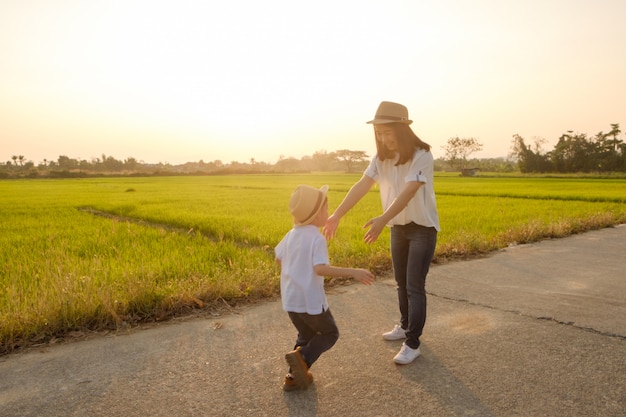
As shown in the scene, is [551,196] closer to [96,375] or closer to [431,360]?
[431,360]

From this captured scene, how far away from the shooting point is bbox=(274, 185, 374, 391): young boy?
2.41 meters

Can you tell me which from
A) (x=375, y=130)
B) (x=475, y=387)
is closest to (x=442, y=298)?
(x=475, y=387)

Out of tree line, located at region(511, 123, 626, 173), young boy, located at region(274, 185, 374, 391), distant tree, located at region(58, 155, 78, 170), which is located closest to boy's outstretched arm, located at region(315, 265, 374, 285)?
young boy, located at region(274, 185, 374, 391)

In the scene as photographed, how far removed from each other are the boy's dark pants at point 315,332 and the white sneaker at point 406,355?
49 cm

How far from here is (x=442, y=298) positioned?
4238 millimetres

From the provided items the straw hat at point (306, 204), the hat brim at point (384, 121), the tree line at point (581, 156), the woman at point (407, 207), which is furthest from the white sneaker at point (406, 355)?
the tree line at point (581, 156)

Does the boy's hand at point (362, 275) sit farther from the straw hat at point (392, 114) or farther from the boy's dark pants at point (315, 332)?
the straw hat at point (392, 114)

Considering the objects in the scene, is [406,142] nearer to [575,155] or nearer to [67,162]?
[575,155]

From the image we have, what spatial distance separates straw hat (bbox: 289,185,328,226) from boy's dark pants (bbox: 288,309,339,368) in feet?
1.76

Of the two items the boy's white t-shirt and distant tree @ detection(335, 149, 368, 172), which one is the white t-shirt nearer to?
the boy's white t-shirt

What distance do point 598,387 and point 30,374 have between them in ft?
10.5

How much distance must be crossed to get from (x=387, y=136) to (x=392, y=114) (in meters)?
0.15

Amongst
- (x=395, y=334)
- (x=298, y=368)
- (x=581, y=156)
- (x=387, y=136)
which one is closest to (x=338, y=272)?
(x=298, y=368)

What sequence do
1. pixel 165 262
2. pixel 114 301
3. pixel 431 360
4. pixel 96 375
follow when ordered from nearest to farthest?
pixel 96 375 < pixel 431 360 < pixel 114 301 < pixel 165 262
